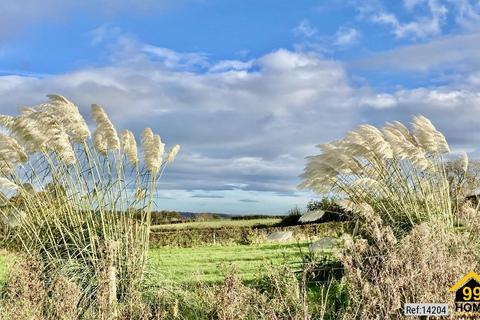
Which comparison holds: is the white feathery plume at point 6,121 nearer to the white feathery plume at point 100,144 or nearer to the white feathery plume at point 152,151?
the white feathery plume at point 100,144

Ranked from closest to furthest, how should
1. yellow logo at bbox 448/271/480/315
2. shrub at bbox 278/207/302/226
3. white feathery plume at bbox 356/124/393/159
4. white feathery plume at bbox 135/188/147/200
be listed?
yellow logo at bbox 448/271/480/315 < white feathery plume at bbox 135/188/147/200 < white feathery plume at bbox 356/124/393/159 < shrub at bbox 278/207/302/226

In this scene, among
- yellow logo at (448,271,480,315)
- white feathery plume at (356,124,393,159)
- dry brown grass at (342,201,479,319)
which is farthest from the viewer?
white feathery plume at (356,124,393,159)

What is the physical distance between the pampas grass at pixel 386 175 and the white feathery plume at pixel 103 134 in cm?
257

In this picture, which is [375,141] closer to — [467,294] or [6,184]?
[467,294]

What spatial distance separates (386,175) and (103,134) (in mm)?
3854

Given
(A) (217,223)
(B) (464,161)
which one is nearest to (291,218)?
(A) (217,223)

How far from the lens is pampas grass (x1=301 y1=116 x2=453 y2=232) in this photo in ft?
26.3

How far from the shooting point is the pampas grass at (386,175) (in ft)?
26.3

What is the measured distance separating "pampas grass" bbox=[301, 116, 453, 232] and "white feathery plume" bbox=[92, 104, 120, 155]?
2574 mm

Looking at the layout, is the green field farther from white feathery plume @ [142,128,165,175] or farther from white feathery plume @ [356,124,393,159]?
white feathery plume @ [142,128,165,175]

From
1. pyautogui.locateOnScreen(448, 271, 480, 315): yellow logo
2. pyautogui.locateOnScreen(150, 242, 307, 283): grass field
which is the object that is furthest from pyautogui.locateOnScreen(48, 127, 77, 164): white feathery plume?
pyautogui.locateOnScreen(448, 271, 480, 315): yellow logo

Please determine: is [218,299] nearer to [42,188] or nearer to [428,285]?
[428,285]

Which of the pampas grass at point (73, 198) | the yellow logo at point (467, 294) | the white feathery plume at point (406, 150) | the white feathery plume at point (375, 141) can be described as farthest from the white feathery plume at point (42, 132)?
the yellow logo at point (467, 294)

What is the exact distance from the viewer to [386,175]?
8344 millimetres
